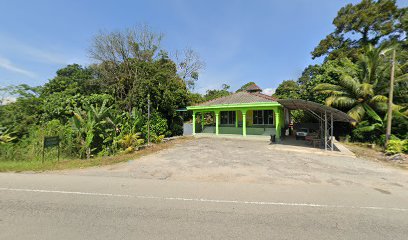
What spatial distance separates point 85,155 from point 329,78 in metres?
20.9

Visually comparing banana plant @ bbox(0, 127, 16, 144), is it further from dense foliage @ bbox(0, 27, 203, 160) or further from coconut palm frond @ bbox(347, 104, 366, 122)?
coconut palm frond @ bbox(347, 104, 366, 122)

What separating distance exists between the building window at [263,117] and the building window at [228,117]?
2192 millimetres

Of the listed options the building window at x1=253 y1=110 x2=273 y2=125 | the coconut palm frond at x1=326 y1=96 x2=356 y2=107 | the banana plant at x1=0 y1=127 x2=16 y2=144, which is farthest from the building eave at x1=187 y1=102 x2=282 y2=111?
the banana plant at x1=0 y1=127 x2=16 y2=144

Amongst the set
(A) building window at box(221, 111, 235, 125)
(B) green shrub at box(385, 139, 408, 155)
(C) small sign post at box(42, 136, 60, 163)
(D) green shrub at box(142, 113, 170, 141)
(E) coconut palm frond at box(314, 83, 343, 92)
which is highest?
(E) coconut palm frond at box(314, 83, 343, 92)

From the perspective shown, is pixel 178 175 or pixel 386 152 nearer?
pixel 178 175

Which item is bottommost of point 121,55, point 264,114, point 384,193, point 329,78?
point 384,193

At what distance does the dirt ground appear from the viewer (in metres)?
6.35

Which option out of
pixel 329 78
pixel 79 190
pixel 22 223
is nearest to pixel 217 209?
pixel 22 223

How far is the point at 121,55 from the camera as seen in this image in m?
21.8

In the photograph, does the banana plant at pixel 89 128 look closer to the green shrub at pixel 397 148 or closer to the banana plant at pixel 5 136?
the banana plant at pixel 5 136

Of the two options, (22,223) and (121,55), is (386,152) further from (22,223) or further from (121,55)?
(121,55)

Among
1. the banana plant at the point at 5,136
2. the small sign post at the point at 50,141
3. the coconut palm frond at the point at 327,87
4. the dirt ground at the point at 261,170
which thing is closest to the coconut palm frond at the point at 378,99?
the coconut palm frond at the point at 327,87

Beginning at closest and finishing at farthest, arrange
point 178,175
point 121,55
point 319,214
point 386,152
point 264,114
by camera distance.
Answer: point 319,214 < point 178,175 < point 386,152 < point 264,114 < point 121,55

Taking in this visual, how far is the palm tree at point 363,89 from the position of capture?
578 inches
